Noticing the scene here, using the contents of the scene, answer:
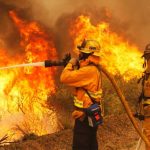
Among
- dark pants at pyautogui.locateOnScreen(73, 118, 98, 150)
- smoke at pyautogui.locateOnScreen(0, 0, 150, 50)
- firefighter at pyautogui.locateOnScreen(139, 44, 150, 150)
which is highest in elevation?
smoke at pyautogui.locateOnScreen(0, 0, 150, 50)

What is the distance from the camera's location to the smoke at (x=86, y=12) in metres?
11.1

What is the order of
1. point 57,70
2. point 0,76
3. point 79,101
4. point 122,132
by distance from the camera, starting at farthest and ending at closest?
point 57,70
point 0,76
point 122,132
point 79,101

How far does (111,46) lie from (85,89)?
7.69 metres

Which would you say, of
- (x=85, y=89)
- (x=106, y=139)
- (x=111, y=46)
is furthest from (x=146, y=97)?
(x=111, y=46)

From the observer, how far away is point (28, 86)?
375 inches

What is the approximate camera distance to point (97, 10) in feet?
42.9

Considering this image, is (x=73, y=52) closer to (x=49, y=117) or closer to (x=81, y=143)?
(x=49, y=117)

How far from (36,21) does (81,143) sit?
6.48 m

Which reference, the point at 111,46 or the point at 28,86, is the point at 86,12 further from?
the point at 28,86

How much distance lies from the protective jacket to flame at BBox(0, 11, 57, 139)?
3.26m

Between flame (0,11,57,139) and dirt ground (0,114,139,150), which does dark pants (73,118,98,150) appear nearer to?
dirt ground (0,114,139,150)

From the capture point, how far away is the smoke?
36.3 ft

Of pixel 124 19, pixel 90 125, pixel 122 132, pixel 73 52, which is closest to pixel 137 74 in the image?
pixel 73 52

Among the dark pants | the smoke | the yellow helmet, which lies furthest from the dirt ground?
the smoke
